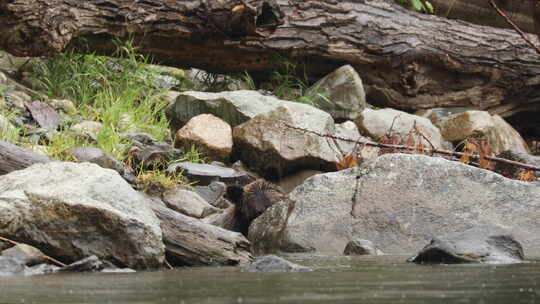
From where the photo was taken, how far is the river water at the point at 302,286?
1972 millimetres

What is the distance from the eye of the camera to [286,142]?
221 inches

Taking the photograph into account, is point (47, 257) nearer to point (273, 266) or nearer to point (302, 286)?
point (273, 266)

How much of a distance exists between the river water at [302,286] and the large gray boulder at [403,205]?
1062 mm

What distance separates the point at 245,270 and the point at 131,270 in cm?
50

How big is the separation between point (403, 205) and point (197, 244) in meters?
1.35

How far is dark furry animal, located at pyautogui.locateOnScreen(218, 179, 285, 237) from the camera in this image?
473cm

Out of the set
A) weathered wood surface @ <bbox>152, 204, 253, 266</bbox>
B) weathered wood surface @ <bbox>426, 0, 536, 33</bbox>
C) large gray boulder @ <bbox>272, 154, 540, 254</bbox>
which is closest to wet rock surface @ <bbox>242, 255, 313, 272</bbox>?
weathered wood surface @ <bbox>152, 204, 253, 266</bbox>

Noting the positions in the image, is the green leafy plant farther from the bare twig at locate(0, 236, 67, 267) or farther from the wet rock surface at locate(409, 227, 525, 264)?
the wet rock surface at locate(409, 227, 525, 264)

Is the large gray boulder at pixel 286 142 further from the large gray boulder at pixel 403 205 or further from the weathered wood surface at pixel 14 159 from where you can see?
the weathered wood surface at pixel 14 159

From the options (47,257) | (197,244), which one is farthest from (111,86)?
(47,257)

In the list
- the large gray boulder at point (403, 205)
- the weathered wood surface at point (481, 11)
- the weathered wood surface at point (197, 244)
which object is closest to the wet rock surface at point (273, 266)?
the weathered wood surface at point (197, 244)

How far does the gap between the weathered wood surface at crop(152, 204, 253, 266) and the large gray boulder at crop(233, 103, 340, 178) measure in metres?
2.08

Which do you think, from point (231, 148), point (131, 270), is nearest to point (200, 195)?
point (231, 148)

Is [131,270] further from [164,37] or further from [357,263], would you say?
[164,37]
